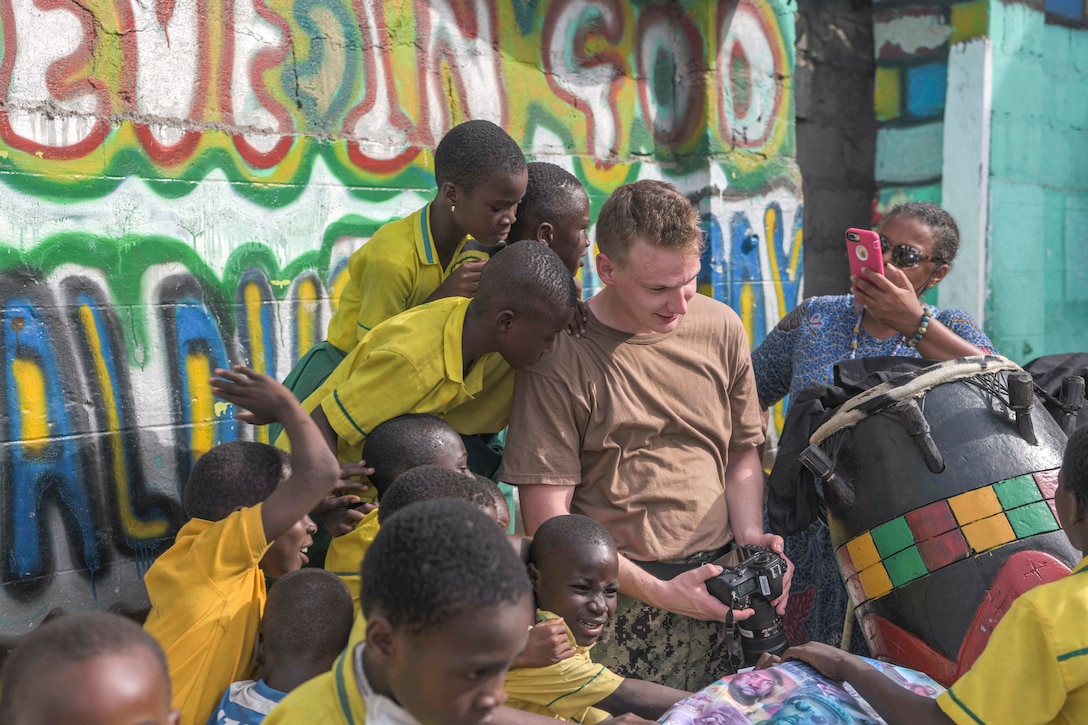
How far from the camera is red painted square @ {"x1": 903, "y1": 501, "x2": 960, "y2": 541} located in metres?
2.71

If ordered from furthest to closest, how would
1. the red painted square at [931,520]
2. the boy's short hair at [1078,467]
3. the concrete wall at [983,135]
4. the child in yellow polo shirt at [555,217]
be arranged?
the concrete wall at [983,135]
the child in yellow polo shirt at [555,217]
the red painted square at [931,520]
the boy's short hair at [1078,467]

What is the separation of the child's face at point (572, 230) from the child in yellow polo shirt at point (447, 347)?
39cm

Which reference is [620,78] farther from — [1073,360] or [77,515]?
[77,515]

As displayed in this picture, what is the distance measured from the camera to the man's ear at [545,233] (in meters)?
3.19

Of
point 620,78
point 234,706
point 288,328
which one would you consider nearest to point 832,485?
point 234,706

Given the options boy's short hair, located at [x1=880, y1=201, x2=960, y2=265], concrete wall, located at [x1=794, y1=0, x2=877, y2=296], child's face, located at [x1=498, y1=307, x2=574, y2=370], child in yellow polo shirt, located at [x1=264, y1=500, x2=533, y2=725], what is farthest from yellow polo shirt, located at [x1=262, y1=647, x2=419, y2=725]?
concrete wall, located at [x1=794, y1=0, x2=877, y2=296]

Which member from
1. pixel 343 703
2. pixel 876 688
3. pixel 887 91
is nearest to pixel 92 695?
pixel 343 703

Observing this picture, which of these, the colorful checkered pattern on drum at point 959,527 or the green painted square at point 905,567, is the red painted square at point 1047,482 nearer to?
the colorful checkered pattern on drum at point 959,527

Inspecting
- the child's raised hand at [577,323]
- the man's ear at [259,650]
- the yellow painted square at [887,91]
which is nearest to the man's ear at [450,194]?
the child's raised hand at [577,323]

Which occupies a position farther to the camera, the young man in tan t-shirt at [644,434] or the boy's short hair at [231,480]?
the young man in tan t-shirt at [644,434]

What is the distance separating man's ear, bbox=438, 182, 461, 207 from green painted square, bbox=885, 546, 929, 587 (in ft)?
5.17

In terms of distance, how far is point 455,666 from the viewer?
154cm

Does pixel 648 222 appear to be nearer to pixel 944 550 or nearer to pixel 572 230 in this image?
pixel 572 230

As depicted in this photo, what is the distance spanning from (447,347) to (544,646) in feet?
2.70
